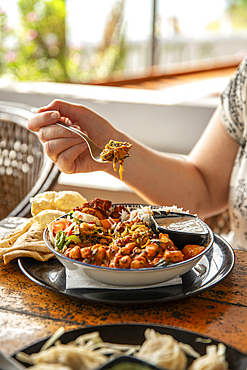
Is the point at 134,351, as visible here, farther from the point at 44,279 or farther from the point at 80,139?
the point at 80,139

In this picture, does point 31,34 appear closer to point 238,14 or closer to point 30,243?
point 30,243

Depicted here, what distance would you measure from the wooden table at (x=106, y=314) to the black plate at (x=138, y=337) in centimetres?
6

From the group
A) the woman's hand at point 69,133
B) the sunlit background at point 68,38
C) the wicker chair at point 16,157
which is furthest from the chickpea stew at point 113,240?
the sunlit background at point 68,38

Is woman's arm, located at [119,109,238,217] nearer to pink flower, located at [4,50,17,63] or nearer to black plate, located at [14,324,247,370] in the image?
black plate, located at [14,324,247,370]

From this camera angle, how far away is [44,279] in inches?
27.9

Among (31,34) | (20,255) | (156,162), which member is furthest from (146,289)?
(31,34)

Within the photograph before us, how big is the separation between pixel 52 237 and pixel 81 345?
0.90ft

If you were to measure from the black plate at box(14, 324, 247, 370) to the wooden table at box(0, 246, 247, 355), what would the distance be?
6cm

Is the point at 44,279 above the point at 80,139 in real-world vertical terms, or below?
below

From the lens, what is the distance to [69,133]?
3.20 ft

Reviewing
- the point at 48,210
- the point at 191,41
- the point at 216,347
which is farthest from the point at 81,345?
the point at 191,41

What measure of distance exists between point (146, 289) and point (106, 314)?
0.08m

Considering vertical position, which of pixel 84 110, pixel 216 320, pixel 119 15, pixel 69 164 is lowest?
pixel 216 320

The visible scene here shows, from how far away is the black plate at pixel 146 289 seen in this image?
633 millimetres
